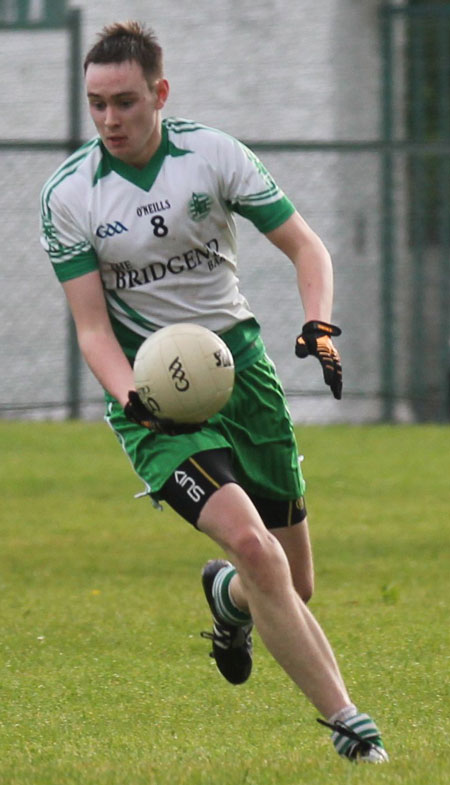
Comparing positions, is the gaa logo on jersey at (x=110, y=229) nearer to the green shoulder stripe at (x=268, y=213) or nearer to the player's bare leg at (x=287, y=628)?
the green shoulder stripe at (x=268, y=213)

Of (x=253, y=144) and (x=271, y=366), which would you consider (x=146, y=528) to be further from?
(x=253, y=144)

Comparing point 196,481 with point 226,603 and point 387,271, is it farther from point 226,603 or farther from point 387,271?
point 387,271

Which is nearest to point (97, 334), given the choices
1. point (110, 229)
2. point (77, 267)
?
point (77, 267)

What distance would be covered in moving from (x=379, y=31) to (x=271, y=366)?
11827 mm

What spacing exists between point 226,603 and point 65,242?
1554mm

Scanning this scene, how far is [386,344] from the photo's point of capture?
1688cm

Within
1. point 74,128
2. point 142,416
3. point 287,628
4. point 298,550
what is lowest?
point 74,128

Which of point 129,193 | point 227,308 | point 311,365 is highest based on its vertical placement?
point 129,193

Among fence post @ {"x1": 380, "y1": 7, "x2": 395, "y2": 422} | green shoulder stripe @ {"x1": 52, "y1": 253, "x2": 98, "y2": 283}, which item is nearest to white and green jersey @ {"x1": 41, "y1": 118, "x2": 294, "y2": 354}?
green shoulder stripe @ {"x1": 52, "y1": 253, "x2": 98, "y2": 283}

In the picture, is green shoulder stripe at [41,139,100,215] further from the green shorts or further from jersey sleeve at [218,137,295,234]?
the green shorts

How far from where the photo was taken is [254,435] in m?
5.92

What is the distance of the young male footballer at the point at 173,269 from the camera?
5371 mm

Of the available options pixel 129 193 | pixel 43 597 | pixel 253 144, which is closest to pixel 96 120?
pixel 129 193

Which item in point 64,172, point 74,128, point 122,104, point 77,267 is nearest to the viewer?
point 122,104
